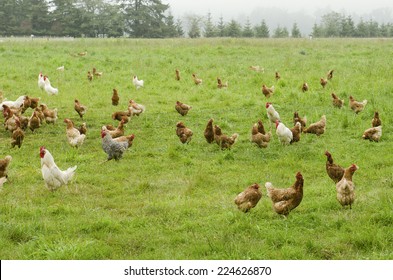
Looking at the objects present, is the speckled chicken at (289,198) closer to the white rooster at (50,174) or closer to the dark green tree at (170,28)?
the white rooster at (50,174)

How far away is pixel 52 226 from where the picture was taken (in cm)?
604

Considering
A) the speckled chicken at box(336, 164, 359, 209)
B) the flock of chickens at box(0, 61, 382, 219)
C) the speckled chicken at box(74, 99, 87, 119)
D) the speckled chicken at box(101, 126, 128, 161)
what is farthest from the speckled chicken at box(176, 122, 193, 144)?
the speckled chicken at box(336, 164, 359, 209)

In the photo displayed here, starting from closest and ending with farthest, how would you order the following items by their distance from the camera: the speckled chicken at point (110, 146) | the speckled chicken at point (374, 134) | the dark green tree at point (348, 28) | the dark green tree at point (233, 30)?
1. the speckled chicken at point (110, 146)
2. the speckled chicken at point (374, 134)
3. the dark green tree at point (233, 30)
4. the dark green tree at point (348, 28)

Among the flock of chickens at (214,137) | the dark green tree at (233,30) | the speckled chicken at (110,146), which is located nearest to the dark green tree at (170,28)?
the dark green tree at (233,30)

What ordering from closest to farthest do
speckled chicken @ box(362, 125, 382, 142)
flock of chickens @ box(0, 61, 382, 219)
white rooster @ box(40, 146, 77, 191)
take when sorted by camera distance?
flock of chickens @ box(0, 61, 382, 219)
white rooster @ box(40, 146, 77, 191)
speckled chicken @ box(362, 125, 382, 142)

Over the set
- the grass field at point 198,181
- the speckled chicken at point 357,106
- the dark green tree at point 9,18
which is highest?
the dark green tree at point 9,18

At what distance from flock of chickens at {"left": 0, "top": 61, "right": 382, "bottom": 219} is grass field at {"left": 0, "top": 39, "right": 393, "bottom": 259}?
0.65ft

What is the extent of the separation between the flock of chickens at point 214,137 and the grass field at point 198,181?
0.65ft

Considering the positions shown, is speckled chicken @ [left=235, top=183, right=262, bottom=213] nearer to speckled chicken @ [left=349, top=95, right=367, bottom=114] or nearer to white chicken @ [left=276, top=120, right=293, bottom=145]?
white chicken @ [left=276, top=120, right=293, bottom=145]

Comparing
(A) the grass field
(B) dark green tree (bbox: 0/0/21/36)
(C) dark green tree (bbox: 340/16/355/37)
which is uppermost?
(B) dark green tree (bbox: 0/0/21/36)

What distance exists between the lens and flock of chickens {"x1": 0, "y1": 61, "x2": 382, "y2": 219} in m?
6.27

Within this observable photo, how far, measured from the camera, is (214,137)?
1035 centimetres

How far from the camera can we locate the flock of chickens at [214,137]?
6.27 metres
